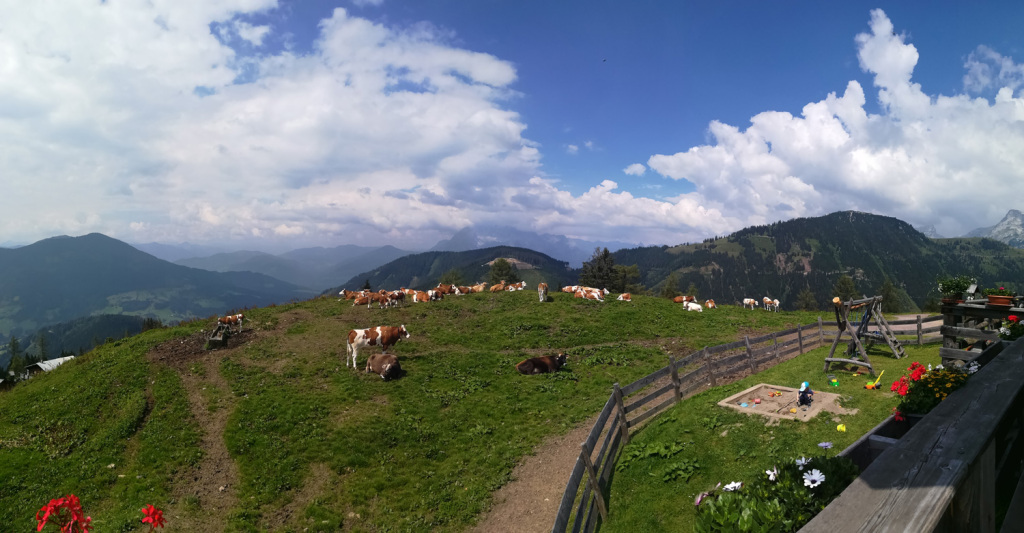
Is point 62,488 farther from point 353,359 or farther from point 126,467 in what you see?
point 353,359

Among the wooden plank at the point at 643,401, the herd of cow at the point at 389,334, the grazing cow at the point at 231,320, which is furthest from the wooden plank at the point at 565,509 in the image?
the grazing cow at the point at 231,320

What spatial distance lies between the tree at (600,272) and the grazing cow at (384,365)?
55877mm

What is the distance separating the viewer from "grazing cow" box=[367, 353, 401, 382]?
2011cm

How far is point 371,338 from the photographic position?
76.4 ft

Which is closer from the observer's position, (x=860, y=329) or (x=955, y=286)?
(x=955, y=286)

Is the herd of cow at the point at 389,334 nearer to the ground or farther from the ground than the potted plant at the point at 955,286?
nearer to the ground

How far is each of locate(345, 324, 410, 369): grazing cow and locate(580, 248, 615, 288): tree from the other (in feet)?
173

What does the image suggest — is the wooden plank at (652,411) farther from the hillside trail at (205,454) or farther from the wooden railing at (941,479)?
the hillside trail at (205,454)

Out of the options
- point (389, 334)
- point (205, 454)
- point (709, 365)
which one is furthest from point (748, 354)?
point (205, 454)

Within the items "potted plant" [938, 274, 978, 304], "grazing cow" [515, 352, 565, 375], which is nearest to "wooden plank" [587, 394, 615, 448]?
"grazing cow" [515, 352, 565, 375]

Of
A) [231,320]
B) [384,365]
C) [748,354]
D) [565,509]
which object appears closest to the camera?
[565,509]

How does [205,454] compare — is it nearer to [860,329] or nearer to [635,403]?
[635,403]

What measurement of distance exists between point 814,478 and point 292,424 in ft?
54.9

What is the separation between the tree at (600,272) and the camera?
73.9 meters
